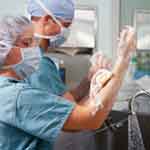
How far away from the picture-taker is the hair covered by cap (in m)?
1.16

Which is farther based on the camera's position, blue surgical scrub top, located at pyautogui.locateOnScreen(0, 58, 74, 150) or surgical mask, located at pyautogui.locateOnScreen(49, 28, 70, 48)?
surgical mask, located at pyautogui.locateOnScreen(49, 28, 70, 48)

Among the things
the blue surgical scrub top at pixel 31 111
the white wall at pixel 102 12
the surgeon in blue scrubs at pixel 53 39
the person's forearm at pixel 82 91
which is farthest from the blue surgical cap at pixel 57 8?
the white wall at pixel 102 12

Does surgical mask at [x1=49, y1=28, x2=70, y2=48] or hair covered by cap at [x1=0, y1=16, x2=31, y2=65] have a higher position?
hair covered by cap at [x1=0, y1=16, x2=31, y2=65]

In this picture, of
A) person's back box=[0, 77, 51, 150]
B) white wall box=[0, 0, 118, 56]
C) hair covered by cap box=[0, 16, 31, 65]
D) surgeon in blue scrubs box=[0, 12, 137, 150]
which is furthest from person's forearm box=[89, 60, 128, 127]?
white wall box=[0, 0, 118, 56]

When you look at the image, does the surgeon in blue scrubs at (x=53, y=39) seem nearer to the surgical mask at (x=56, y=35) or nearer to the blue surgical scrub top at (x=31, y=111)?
the surgical mask at (x=56, y=35)

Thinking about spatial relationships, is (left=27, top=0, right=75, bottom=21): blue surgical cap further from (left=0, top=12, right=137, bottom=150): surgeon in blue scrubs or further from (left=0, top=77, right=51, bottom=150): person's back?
(left=0, top=77, right=51, bottom=150): person's back

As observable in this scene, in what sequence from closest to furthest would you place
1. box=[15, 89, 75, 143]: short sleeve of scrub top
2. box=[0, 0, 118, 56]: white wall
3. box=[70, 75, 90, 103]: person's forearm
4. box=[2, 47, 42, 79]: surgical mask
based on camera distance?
box=[15, 89, 75, 143]: short sleeve of scrub top < box=[2, 47, 42, 79]: surgical mask < box=[70, 75, 90, 103]: person's forearm < box=[0, 0, 118, 56]: white wall

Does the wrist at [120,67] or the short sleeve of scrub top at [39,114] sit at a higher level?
the wrist at [120,67]

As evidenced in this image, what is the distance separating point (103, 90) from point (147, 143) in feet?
1.82

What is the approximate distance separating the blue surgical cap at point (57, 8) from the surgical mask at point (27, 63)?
211 mm

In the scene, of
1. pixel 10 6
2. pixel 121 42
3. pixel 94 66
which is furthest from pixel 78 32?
pixel 121 42

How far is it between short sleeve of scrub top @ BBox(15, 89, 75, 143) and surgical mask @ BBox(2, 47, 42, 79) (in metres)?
0.14

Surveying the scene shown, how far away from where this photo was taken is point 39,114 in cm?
107

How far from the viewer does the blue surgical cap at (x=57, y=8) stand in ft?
4.62
